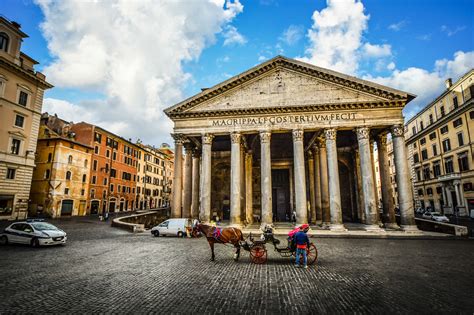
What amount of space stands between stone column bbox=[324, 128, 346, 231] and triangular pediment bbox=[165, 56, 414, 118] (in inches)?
104

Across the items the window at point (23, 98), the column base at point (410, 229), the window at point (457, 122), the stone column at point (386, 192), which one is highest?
the window at point (23, 98)

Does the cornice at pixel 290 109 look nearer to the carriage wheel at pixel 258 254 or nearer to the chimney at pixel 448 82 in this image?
the carriage wheel at pixel 258 254

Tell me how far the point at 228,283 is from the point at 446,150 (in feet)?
133

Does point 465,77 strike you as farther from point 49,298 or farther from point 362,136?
point 49,298

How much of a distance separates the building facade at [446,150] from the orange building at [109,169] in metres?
45.3

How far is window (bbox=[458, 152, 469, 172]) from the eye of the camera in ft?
101

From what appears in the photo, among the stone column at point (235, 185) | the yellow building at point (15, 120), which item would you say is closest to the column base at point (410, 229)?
the stone column at point (235, 185)

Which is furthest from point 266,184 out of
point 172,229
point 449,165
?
point 449,165

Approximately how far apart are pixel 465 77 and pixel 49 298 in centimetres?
4233

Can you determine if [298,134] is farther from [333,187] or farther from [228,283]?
[228,283]

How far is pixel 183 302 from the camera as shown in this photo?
5305 millimetres

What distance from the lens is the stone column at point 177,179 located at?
2038cm

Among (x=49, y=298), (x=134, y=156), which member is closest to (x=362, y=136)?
(x=49, y=298)

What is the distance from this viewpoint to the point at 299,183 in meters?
18.6
